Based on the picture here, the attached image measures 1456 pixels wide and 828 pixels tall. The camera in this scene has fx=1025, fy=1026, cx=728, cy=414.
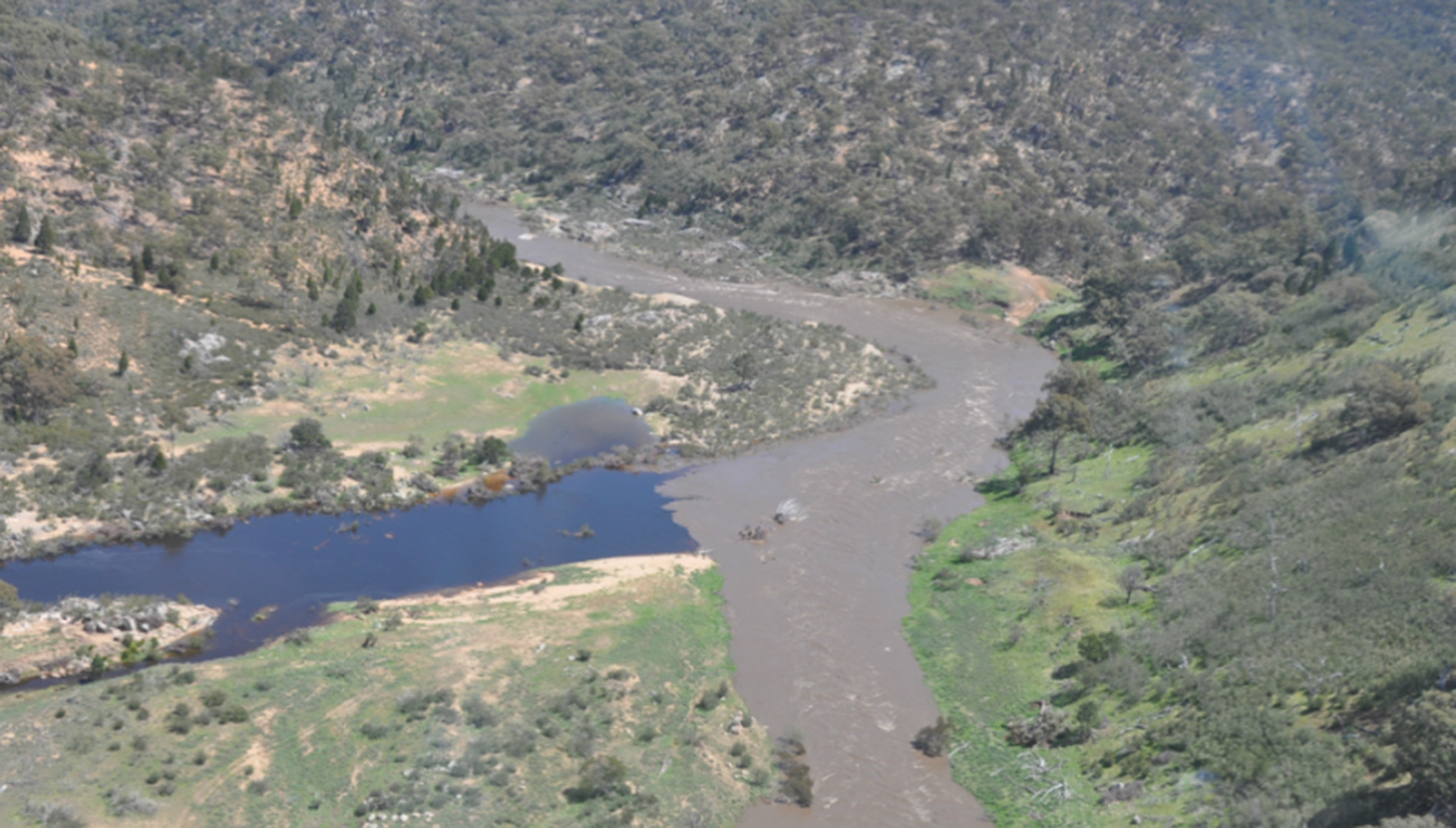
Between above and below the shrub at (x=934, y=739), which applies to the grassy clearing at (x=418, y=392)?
below

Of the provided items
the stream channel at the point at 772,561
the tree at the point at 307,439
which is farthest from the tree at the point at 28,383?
the stream channel at the point at 772,561

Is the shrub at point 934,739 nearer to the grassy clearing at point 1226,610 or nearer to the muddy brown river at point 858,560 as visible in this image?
the muddy brown river at point 858,560

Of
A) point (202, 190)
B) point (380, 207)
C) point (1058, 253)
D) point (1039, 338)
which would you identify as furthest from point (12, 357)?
point (1058, 253)

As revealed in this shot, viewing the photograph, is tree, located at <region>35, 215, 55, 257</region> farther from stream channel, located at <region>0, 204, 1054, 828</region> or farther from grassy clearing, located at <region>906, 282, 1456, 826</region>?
grassy clearing, located at <region>906, 282, 1456, 826</region>

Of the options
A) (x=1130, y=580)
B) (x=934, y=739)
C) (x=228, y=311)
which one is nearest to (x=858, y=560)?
(x=1130, y=580)

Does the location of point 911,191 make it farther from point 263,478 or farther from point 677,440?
point 263,478

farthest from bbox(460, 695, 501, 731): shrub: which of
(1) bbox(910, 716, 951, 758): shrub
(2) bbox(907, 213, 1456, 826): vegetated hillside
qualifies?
(2) bbox(907, 213, 1456, 826): vegetated hillside

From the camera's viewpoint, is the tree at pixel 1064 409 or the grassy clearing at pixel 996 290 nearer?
the tree at pixel 1064 409

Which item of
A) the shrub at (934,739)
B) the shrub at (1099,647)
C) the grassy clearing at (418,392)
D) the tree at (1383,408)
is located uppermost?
the tree at (1383,408)
